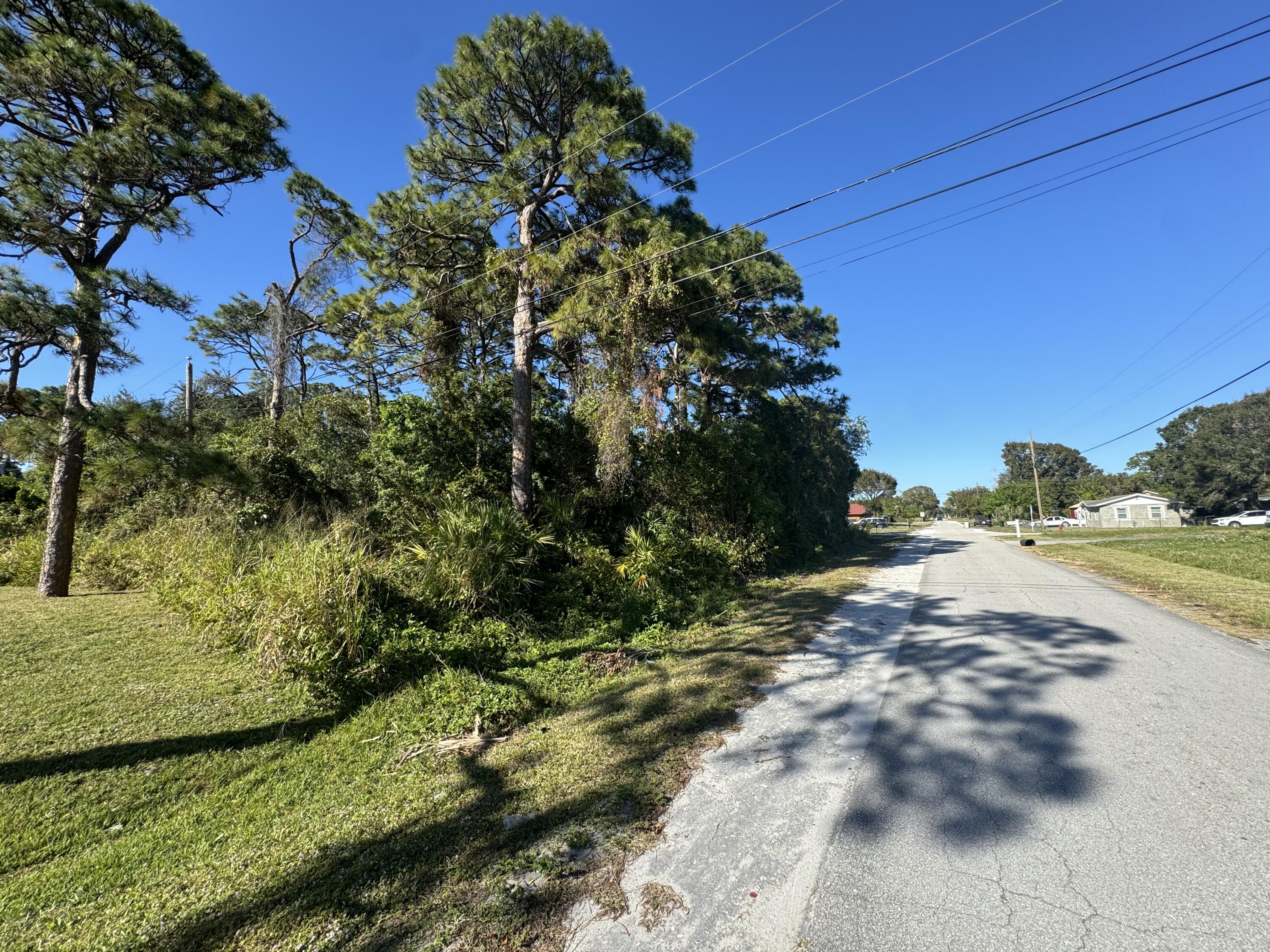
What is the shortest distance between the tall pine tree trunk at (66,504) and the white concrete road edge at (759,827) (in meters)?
11.0

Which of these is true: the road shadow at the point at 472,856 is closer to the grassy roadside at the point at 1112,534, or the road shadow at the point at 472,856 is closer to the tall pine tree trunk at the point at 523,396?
the tall pine tree trunk at the point at 523,396

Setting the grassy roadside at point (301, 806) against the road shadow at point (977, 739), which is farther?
the road shadow at point (977, 739)

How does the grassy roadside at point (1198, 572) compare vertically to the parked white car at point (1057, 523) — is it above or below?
below

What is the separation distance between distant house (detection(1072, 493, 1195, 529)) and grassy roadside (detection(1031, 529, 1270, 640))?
3840cm

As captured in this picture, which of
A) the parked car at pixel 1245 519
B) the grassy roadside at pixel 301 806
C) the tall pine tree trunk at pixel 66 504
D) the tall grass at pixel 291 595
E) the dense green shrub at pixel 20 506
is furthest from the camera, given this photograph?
the parked car at pixel 1245 519

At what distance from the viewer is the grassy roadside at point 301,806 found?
219 cm

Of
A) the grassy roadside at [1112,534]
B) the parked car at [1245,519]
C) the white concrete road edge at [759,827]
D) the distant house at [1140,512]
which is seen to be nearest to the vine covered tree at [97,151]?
the white concrete road edge at [759,827]

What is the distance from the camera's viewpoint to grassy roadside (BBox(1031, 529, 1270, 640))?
691cm

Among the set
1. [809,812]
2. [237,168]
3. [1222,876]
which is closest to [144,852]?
[809,812]

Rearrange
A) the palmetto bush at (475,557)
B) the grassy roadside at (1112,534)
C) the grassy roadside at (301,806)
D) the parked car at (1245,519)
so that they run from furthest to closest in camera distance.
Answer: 1. the parked car at (1245,519)
2. the grassy roadside at (1112,534)
3. the palmetto bush at (475,557)
4. the grassy roadside at (301,806)

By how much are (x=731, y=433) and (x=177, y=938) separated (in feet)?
40.9

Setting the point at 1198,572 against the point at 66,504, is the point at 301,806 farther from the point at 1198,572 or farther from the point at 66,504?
the point at 1198,572

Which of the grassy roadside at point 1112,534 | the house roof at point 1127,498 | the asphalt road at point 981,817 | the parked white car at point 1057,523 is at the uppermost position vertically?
the house roof at point 1127,498

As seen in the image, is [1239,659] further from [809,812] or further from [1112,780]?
[809,812]
